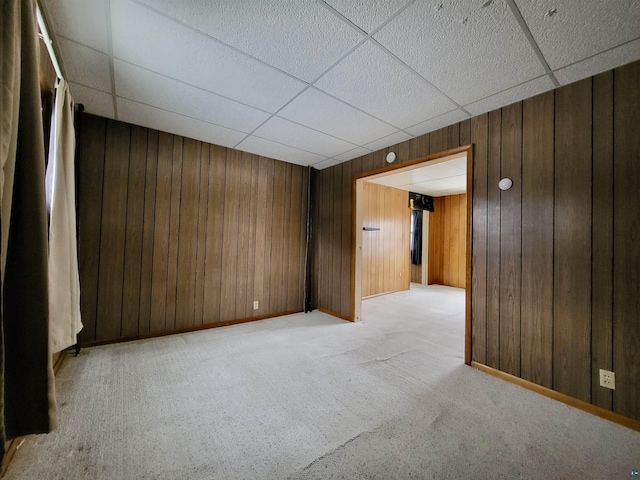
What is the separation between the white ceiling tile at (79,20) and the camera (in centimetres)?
140

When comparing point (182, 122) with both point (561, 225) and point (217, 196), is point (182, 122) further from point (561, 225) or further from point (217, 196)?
point (561, 225)

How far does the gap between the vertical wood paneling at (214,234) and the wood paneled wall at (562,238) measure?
284 cm

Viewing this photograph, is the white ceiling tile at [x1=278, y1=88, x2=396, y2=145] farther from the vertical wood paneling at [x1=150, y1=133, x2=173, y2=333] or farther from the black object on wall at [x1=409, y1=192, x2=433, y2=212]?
the black object on wall at [x1=409, y1=192, x2=433, y2=212]

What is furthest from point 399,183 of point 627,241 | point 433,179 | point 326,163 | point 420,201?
point 627,241

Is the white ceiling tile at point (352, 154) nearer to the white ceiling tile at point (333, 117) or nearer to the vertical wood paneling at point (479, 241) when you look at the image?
the white ceiling tile at point (333, 117)

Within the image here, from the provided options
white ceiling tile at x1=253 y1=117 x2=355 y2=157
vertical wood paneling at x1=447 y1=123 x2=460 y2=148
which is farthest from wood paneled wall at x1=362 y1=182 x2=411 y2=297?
vertical wood paneling at x1=447 y1=123 x2=460 y2=148

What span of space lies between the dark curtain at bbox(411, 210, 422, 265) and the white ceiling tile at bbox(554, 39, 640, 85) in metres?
5.60

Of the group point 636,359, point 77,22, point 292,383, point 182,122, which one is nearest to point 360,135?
point 182,122

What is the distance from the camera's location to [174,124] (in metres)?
2.89

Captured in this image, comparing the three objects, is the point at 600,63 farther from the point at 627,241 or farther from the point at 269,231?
the point at 269,231

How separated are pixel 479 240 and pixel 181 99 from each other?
3037mm

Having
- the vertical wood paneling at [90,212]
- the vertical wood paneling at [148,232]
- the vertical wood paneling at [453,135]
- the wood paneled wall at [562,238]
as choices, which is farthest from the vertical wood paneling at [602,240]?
the vertical wood paneling at [90,212]

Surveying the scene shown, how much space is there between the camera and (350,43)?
1.62 metres

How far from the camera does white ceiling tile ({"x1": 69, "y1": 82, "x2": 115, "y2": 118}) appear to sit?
224 centimetres
